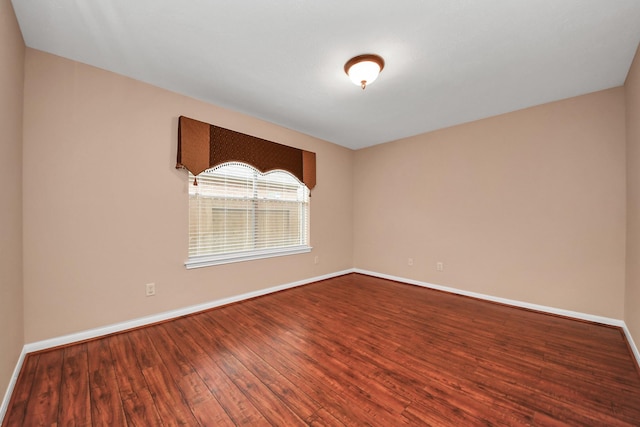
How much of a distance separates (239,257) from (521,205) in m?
3.70

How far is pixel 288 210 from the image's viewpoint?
3.97m

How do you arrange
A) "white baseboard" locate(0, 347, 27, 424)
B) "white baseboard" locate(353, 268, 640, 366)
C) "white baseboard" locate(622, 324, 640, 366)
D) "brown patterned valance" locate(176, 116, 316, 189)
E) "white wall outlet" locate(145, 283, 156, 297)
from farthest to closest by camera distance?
1. "brown patterned valance" locate(176, 116, 316, 189)
2. "white wall outlet" locate(145, 283, 156, 297)
3. "white baseboard" locate(353, 268, 640, 366)
4. "white baseboard" locate(622, 324, 640, 366)
5. "white baseboard" locate(0, 347, 27, 424)

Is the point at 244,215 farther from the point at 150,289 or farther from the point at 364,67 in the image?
the point at 364,67

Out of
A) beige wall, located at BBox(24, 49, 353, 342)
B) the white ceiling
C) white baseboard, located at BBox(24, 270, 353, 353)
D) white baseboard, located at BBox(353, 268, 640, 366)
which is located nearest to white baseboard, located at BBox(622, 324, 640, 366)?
white baseboard, located at BBox(353, 268, 640, 366)

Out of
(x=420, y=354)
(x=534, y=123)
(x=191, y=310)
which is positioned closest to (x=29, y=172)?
(x=191, y=310)

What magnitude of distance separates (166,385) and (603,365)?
3221 millimetres

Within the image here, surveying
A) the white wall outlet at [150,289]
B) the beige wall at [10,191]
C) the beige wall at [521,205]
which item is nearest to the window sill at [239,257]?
the white wall outlet at [150,289]

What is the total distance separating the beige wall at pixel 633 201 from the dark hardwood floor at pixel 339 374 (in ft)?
0.99

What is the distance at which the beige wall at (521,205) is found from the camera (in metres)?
2.62

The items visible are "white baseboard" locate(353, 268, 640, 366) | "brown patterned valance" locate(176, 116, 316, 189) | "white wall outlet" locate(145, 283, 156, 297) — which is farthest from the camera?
"brown patterned valance" locate(176, 116, 316, 189)

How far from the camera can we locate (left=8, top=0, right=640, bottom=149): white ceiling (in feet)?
5.47

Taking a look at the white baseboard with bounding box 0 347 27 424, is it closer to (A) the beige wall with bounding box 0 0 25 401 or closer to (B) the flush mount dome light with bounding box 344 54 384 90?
(A) the beige wall with bounding box 0 0 25 401

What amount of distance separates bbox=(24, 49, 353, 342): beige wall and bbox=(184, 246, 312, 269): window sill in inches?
3.4

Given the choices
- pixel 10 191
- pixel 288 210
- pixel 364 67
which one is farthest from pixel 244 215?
pixel 364 67
